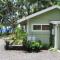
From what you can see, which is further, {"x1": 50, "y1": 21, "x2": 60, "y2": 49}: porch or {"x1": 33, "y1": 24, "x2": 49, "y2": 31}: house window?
{"x1": 33, "y1": 24, "x2": 49, "y2": 31}: house window

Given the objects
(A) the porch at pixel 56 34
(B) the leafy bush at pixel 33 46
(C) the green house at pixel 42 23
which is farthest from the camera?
(C) the green house at pixel 42 23

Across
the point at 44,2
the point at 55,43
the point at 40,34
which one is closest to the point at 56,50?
the point at 55,43

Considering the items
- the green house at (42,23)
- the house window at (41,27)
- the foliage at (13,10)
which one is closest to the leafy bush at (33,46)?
the green house at (42,23)

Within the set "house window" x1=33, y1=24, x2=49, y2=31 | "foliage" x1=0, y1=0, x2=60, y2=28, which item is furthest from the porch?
"foliage" x1=0, y1=0, x2=60, y2=28

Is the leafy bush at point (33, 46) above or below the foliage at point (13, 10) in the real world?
below

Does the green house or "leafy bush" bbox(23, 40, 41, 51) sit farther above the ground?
the green house

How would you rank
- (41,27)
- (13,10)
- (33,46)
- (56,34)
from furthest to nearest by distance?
(13,10), (41,27), (56,34), (33,46)

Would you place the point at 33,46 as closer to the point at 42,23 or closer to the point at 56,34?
the point at 56,34

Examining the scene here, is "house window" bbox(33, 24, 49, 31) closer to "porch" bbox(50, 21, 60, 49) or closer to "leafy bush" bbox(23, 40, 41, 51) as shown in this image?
"porch" bbox(50, 21, 60, 49)

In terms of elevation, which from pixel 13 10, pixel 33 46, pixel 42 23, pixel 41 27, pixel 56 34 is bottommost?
pixel 33 46

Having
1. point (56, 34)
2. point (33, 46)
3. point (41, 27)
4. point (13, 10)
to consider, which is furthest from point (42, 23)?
point (13, 10)

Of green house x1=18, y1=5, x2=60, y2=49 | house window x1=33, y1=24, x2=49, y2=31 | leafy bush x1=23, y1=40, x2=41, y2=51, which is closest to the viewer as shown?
leafy bush x1=23, y1=40, x2=41, y2=51

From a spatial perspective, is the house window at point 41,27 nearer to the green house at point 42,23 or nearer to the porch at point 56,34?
the green house at point 42,23

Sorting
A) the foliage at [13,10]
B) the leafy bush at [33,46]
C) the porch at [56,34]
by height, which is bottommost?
the leafy bush at [33,46]
